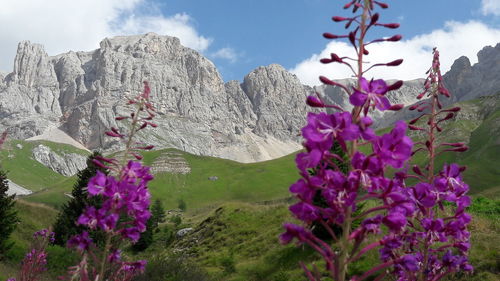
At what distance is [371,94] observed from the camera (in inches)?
102

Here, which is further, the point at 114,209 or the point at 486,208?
the point at 486,208

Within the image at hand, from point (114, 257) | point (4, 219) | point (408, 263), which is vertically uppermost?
point (4, 219)

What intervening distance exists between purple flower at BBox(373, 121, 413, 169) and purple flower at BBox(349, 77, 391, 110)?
0.74ft

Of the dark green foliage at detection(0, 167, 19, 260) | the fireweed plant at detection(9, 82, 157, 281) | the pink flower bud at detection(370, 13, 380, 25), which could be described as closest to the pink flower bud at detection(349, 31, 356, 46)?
the pink flower bud at detection(370, 13, 380, 25)

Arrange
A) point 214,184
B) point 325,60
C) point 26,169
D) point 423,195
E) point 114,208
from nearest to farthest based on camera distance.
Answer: point 325,60 < point 423,195 < point 114,208 < point 214,184 < point 26,169

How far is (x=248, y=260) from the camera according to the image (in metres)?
22.6

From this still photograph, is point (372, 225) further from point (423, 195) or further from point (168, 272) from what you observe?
point (168, 272)

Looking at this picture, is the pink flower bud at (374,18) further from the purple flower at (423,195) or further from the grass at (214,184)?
the grass at (214,184)

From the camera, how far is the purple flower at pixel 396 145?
2489 mm

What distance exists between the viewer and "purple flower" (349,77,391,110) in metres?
2.53

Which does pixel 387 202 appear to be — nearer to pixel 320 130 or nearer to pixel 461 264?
pixel 320 130

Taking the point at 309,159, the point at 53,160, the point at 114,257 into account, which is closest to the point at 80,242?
the point at 114,257

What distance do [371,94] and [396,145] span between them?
41cm

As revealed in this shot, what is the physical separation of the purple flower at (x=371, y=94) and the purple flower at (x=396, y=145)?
22 centimetres
